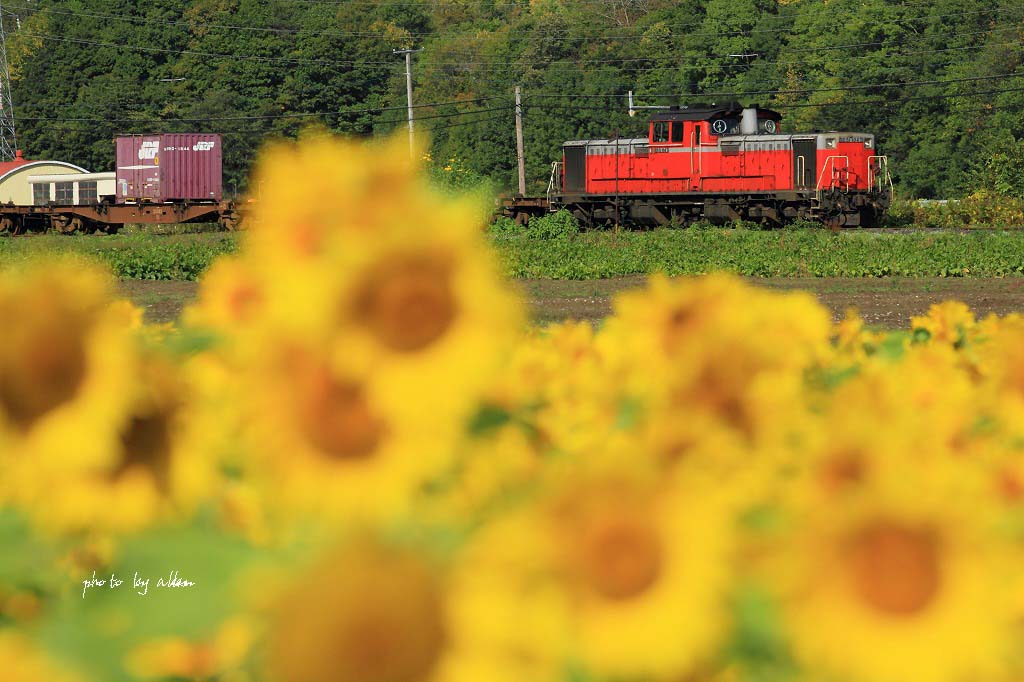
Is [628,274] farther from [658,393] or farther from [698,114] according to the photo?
[658,393]

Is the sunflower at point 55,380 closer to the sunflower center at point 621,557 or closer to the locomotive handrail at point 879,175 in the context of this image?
the sunflower center at point 621,557

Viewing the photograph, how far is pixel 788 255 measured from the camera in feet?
97.9

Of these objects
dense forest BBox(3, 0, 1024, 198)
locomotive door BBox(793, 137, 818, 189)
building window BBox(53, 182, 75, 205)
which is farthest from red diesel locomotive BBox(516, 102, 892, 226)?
dense forest BBox(3, 0, 1024, 198)

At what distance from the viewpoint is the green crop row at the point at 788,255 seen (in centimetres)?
2820

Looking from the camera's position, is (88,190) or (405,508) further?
(88,190)

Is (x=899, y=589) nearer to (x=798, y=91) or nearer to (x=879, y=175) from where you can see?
(x=879, y=175)

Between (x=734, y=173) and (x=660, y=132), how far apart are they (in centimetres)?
267

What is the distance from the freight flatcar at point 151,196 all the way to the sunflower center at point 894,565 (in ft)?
150

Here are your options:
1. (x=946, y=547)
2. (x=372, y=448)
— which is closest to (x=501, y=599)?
(x=372, y=448)

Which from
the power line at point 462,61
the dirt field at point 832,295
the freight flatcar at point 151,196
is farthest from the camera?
the power line at point 462,61

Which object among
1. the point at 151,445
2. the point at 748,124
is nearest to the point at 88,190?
the point at 748,124

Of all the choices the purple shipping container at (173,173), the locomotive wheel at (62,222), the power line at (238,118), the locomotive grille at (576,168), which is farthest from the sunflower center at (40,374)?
the power line at (238,118)

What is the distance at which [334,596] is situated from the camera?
3.77 feet

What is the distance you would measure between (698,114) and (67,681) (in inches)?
1539
